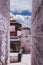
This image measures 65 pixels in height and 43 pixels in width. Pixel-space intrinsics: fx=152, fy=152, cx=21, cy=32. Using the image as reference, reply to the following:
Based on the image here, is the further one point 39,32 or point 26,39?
point 26,39

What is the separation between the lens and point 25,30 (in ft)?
27.0

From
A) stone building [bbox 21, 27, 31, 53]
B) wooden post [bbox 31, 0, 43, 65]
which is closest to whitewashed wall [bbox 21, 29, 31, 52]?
stone building [bbox 21, 27, 31, 53]

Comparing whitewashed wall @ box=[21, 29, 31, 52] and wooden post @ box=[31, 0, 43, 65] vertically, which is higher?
wooden post @ box=[31, 0, 43, 65]

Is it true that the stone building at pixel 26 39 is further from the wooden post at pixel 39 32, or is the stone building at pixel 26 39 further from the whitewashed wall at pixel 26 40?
the wooden post at pixel 39 32

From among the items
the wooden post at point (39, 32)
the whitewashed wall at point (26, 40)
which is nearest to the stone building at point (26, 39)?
the whitewashed wall at point (26, 40)

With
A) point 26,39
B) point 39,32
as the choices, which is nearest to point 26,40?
point 26,39

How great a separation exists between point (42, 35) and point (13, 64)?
3.51 meters

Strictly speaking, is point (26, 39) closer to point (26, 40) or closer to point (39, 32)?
point (26, 40)

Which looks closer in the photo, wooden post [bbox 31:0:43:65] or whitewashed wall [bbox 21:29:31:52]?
wooden post [bbox 31:0:43:65]

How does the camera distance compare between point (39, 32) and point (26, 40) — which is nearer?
point (39, 32)

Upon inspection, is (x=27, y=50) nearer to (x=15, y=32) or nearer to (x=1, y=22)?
(x=15, y=32)

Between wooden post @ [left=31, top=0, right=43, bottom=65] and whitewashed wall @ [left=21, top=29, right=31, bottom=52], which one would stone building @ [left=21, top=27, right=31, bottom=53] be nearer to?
whitewashed wall @ [left=21, top=29, right=31, bottom=52]

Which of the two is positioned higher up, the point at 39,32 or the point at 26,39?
the point at 39,32

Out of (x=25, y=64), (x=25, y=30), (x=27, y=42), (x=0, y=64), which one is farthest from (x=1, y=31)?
(x=25, y=30)
